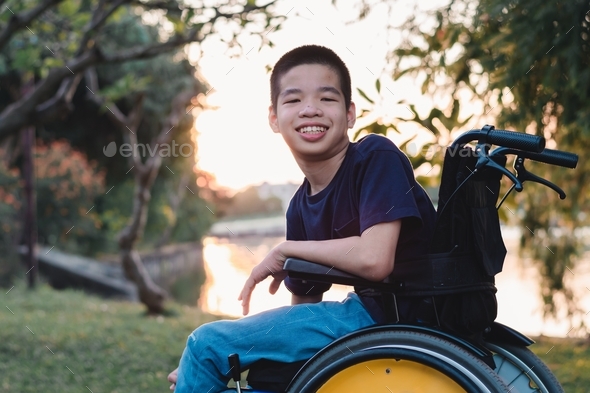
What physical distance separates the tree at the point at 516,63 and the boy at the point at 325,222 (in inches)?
48.9

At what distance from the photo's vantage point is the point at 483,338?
1898mm

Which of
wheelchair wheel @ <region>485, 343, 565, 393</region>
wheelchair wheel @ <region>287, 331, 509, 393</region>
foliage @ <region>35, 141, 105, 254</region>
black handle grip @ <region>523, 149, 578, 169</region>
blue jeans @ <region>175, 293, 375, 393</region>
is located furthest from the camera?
foliage @ <region>35, 141, 105, 254</region>

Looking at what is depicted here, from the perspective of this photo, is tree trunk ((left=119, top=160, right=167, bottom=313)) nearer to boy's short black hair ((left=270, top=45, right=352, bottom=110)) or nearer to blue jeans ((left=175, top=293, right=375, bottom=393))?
boy's short black hair ((left=270, top=45, right=352, bottom=110))

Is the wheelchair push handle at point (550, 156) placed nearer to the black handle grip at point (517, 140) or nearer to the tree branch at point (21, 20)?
the black handle grip at point (517, 140)

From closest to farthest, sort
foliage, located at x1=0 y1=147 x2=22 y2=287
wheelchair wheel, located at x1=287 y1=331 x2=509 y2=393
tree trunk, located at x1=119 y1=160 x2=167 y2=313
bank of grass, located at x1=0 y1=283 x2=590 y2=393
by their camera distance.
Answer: wheelchair wheel, located at x1=287 y1=331 x2=509 y2=393, bank of grass, located at x1=0 y1=283 x2=590 y2=393, tree trunk, located at x1=119 y1=160 x2=167 y2=313, foliage, located at x1=0 y1=147 x2=22 y2=287

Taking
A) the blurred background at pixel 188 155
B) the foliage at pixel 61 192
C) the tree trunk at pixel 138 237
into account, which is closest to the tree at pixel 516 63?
the blurred background at pixel 188 155

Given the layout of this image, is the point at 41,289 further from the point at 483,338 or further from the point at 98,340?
the point at 483,338

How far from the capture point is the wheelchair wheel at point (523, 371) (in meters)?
1.81

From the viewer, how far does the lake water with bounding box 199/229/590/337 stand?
5.65m

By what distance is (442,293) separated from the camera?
63.6 inches

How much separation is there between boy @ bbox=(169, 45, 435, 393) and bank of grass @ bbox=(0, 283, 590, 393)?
2600mm

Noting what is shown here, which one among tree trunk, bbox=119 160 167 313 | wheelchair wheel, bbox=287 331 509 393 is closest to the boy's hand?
wheelchair wheel, bbox=287 331 509 393

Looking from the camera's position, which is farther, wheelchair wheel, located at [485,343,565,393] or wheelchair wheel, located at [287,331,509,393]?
wheelchair wheel, located at [485,343,565,393]

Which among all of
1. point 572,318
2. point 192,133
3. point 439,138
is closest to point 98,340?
point 439,138
